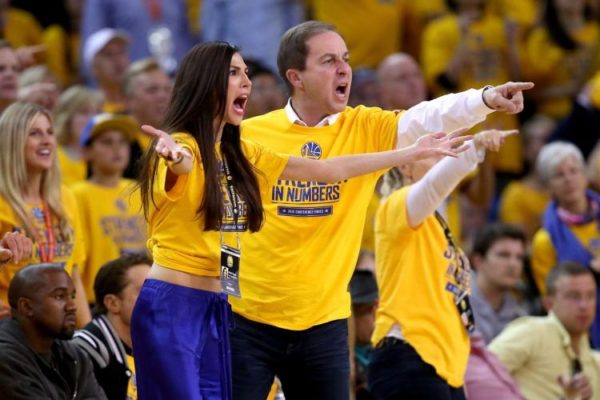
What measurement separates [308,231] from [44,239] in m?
1.64

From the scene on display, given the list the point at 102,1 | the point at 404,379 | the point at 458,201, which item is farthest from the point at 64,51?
the point at 404,379

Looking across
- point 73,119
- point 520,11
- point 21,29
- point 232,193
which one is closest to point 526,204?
point 520,11

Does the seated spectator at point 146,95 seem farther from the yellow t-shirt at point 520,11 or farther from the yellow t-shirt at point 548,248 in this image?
the yellow t-shirt at point 520,11

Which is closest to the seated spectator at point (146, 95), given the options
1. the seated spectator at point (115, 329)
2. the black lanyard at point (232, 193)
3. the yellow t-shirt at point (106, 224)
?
the yellow t-shirt at point (106, 224)

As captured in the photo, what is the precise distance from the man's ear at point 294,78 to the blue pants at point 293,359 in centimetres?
103

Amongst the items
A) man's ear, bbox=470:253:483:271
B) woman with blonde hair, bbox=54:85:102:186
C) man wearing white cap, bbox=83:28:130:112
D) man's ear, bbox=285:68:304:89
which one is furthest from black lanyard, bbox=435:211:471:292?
man wearing white cap, bbox=83:28:130:112

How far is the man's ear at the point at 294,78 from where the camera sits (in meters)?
5.81

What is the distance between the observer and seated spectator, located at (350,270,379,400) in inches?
297

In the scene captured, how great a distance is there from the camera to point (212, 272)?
16.5 ft

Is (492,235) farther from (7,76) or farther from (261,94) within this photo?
(7,76)

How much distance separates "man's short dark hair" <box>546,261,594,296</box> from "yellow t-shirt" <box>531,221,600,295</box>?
0.92 m

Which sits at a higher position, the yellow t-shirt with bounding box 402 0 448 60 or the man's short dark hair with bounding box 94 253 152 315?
the yellow t-shirt with bounding box 402 0 448 60

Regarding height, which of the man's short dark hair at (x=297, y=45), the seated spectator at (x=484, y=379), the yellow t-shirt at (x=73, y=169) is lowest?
the seated spectator at (x=484, y=379)

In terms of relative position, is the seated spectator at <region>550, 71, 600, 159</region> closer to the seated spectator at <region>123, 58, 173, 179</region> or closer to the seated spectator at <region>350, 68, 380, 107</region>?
the seated spectator at <region>350, 68, 380, 107</region>
